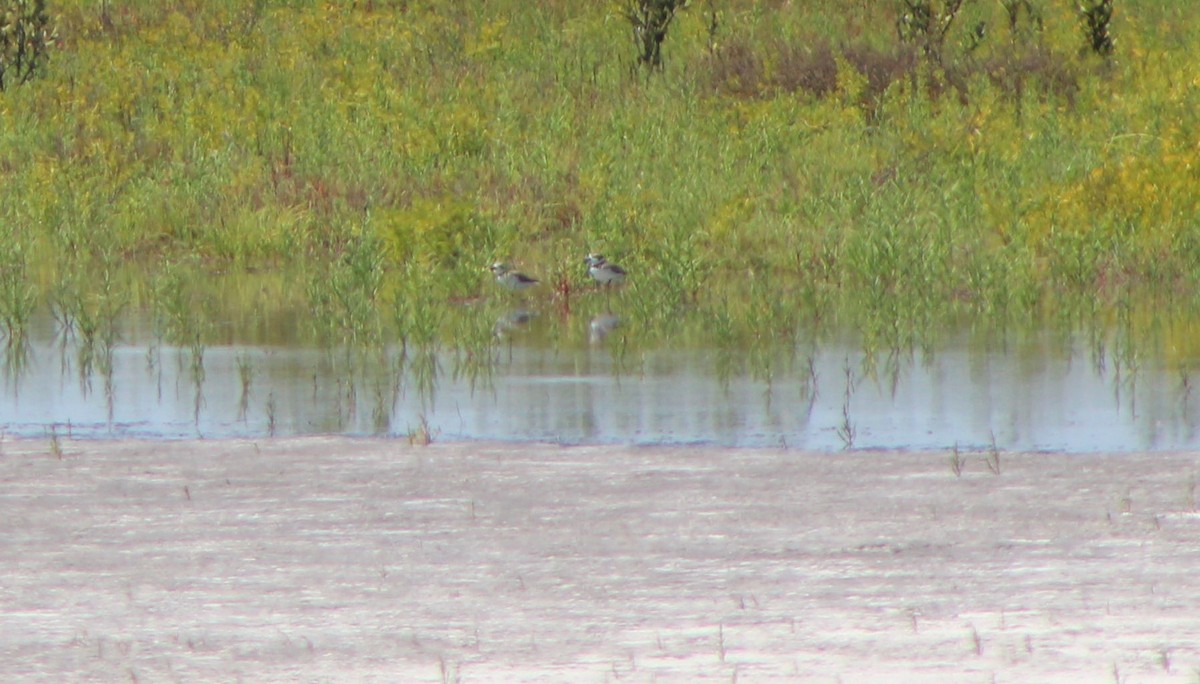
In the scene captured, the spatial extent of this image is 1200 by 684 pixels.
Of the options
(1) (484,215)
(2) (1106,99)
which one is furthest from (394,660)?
(2) (1106,99)

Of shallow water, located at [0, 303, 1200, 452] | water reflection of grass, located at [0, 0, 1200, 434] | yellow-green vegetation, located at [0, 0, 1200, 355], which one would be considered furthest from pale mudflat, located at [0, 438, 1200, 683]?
yellow-green vegetation, located at [0, 0, 1200, 355]

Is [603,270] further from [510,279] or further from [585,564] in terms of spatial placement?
Answer: [585,564]

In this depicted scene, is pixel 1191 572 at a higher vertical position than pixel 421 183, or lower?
lower

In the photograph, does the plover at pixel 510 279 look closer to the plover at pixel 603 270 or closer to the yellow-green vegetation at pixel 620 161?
the yellow-green vegetation at pixel 620 161

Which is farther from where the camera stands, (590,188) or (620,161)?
(620,161)

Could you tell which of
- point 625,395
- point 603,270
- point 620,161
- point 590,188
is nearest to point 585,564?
point 625,395

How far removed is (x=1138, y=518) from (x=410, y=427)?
134 inches

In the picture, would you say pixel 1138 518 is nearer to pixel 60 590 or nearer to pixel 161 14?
pixel 60 590

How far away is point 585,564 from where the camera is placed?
7000 mm

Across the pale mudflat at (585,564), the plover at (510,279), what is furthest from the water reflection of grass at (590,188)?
the pale mudflat at (585,564)

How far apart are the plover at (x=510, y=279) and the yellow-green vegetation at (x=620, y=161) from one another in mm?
264

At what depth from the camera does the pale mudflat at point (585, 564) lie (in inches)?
230

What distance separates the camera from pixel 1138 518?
7590mm

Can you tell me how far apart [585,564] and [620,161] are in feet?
38.8
